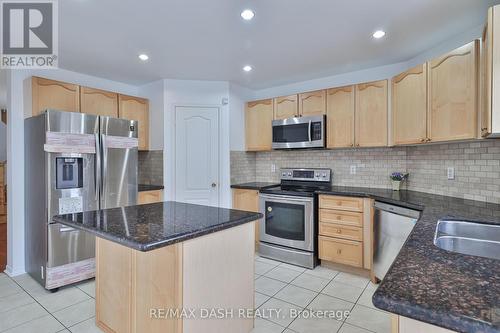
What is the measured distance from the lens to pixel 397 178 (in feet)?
10.2

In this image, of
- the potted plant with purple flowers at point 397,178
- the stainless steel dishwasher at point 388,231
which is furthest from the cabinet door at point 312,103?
the stainless steel dishwasher at point 388,231

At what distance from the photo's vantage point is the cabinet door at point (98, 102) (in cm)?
328

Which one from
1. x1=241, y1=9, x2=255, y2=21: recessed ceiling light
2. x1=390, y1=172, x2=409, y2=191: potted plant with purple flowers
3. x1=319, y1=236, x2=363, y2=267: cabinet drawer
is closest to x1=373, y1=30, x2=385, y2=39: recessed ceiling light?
x1=241, y1=9, x2=255, y2=21: recessed ceiling light

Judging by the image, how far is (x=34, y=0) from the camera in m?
1.98

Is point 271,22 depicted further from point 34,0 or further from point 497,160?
point 497,160

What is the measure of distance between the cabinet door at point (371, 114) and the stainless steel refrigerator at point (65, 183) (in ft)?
9.19

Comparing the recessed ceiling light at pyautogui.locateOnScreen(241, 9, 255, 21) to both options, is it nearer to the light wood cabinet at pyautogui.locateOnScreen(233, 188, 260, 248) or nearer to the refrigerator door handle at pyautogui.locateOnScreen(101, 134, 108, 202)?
the refrigerator door handle at pyautogui.locateOnScreen(101, 134, 108, 202)

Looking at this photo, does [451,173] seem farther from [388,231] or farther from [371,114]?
[371,114]

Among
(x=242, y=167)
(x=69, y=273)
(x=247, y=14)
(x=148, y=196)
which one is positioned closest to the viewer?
(x=247, y=14)

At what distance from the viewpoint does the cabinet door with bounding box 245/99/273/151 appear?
400 centimetres

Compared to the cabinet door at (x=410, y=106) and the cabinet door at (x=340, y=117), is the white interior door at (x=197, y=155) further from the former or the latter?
the cabinet door at (x=410, y=106)

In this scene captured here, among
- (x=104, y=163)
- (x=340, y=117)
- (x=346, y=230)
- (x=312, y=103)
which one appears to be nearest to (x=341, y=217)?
(x=346, y=230)

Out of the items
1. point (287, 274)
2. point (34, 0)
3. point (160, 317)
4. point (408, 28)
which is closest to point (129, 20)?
point (34, 0)

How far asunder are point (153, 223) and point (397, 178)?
8.88 feet
